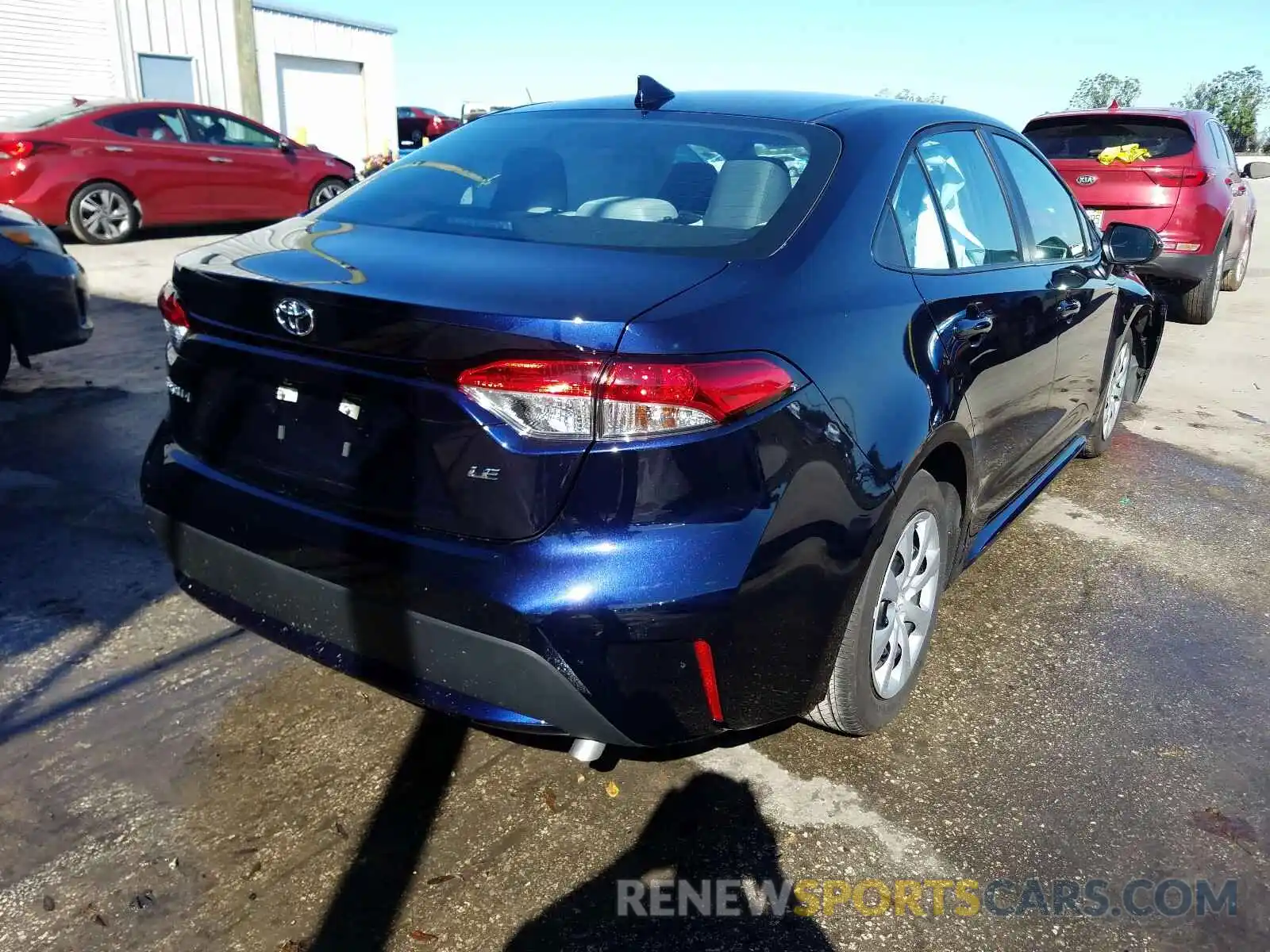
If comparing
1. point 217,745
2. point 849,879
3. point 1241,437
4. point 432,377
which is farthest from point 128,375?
point 1241,437

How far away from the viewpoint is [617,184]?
2691 mm

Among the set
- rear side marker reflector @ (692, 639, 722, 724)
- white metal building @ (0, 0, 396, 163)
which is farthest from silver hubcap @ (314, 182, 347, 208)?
rear side marker reflector @ (692, 639, 722, 724)

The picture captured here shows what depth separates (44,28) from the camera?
15250mm

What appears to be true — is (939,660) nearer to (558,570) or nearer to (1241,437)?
(558,570)

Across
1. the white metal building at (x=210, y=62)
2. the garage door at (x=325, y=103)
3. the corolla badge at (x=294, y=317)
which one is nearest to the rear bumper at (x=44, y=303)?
the corolla badge at (x=294, y=317)

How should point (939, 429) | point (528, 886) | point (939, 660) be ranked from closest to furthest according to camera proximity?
point (528, 886), point (939, 429), point (939, 660)

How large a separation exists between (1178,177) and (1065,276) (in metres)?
5.22

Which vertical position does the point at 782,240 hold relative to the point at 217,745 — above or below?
above

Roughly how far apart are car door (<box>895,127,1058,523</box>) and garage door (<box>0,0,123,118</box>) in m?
16.1

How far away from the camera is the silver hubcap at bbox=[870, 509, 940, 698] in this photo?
102 inches

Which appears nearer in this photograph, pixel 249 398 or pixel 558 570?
pixel 558 570

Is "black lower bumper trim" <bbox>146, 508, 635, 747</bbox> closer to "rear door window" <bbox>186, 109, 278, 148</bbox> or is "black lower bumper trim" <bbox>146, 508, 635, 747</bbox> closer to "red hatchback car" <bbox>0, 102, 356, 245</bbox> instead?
"red hatchback car" <bbox>0, 102, 356, 245</bbox>

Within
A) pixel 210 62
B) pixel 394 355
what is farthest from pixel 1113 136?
pixel 210 62

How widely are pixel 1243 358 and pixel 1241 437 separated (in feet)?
8.36
